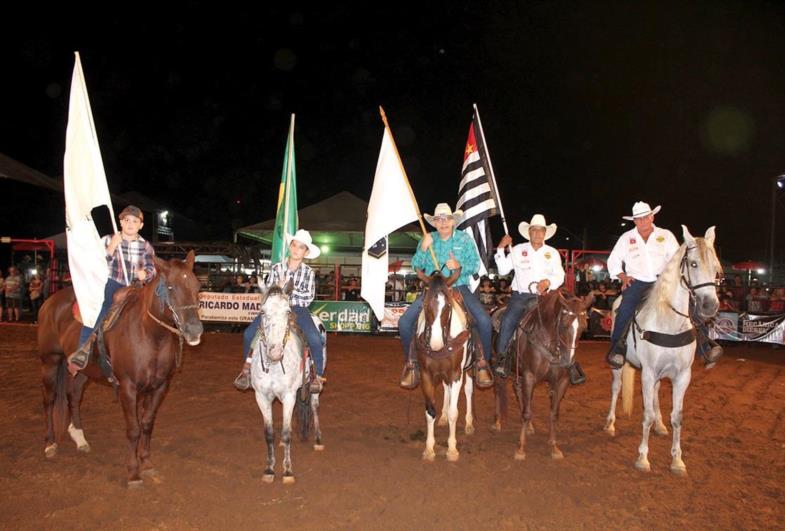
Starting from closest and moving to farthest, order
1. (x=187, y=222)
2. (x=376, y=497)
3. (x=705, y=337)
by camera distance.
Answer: (x=376, y=497), (x=705, y=337), (x=187, y=222)

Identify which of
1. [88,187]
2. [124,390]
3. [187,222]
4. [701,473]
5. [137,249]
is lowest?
[701,473]

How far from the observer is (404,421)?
793 centimetres

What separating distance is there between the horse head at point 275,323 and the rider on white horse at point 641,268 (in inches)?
167

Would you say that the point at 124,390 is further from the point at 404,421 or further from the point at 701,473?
the point at 701,473

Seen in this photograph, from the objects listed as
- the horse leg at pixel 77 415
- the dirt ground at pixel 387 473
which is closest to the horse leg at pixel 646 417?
the dirt ground at pixel 387 473

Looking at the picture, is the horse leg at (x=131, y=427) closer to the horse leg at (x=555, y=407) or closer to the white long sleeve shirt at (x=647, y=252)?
the horse leg at (x=555, y=407)

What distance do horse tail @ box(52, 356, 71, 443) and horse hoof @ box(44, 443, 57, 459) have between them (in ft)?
0.82

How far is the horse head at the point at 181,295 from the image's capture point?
506 cm

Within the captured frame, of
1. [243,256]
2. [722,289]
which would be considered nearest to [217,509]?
[243,256]

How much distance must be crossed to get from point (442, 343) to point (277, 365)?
70.4 inches

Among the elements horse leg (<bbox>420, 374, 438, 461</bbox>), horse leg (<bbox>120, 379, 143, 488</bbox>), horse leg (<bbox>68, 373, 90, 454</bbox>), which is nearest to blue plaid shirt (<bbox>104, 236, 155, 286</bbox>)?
horse leg (<bbox>120, 379, 143, 488</bbox>)

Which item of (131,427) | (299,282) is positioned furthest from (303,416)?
(131,427)

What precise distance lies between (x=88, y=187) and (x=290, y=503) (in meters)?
3.90

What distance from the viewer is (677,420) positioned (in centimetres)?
602
